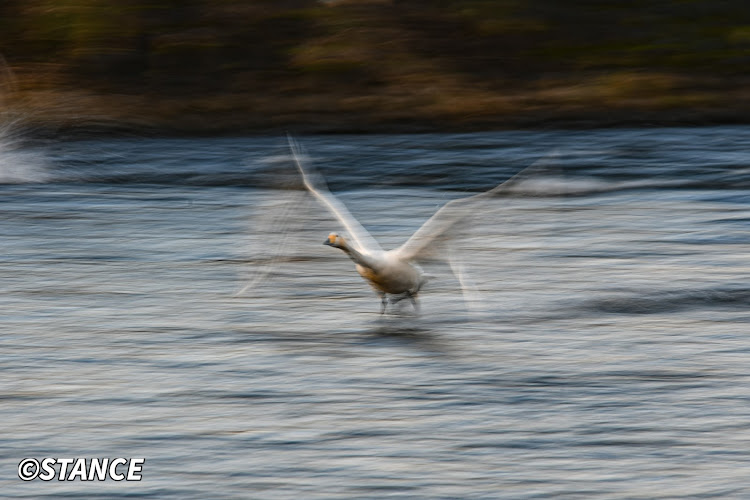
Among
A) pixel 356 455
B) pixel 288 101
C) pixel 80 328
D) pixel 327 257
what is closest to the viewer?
pixel 356 455

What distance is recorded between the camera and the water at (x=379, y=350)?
8828 millimetres

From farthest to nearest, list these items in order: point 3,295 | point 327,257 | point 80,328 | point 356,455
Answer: point 327,257 → point 3,295 → point 80,328 → point 356,455

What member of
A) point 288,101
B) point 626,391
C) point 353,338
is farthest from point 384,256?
point 288,101

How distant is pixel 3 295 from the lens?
13.7 metres

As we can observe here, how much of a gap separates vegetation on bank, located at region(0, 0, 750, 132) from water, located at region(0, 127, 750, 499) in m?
6.74

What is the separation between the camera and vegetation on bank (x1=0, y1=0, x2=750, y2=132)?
2686cm

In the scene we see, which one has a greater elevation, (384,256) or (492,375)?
(384,256)

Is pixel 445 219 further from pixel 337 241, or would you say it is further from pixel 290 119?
pixel 290 119

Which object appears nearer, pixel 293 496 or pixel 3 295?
pixel 293 496

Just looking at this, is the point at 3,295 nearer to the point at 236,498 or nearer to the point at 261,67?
the point at 236,498

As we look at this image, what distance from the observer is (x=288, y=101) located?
2766 cm

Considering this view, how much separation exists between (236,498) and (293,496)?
0.30m

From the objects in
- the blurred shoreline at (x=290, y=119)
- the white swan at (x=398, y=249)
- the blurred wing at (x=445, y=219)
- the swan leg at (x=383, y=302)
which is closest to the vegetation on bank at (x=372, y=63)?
the blurred shoreline at (x=290, y=119)

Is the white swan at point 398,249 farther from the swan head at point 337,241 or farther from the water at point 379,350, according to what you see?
the water at point 379,350
